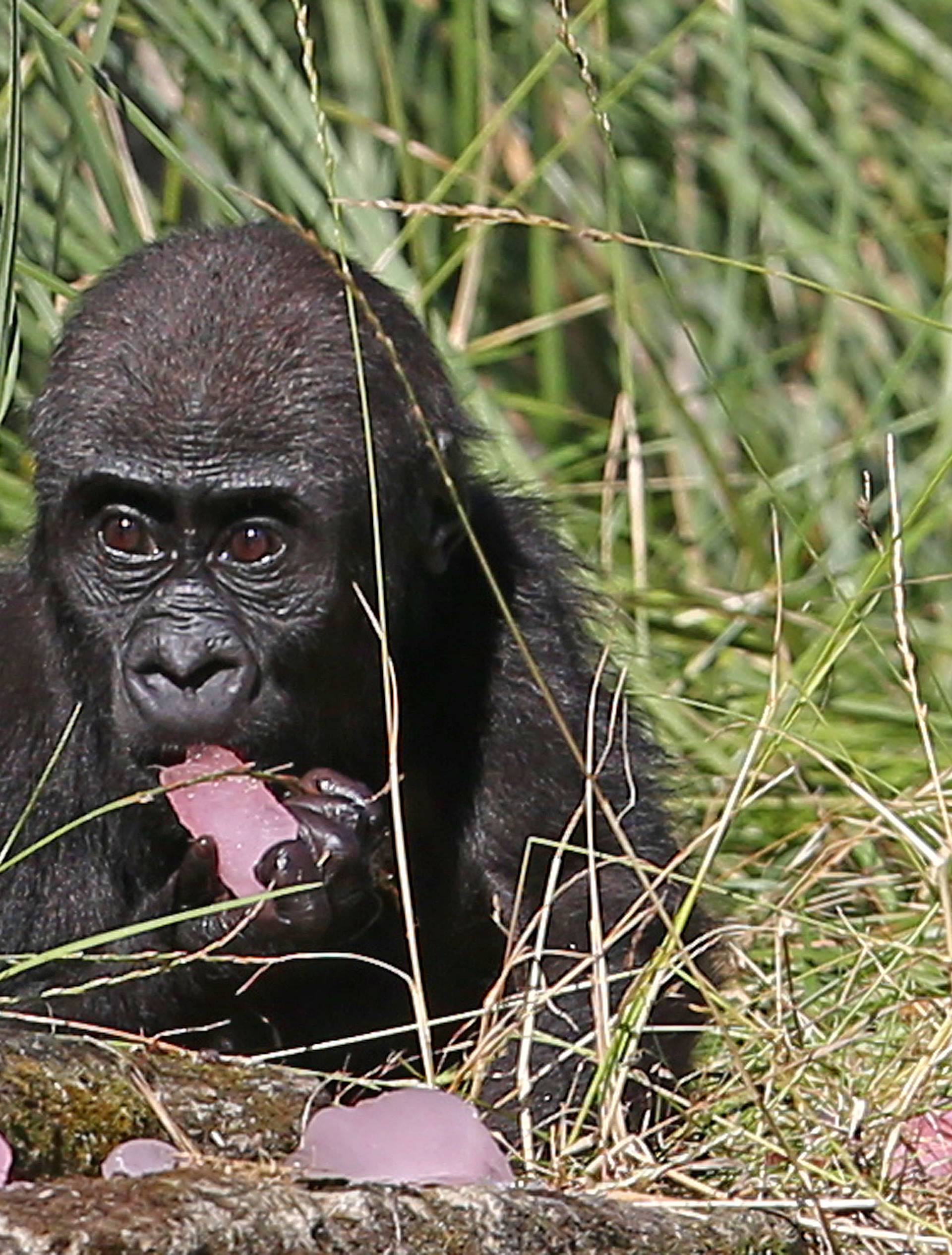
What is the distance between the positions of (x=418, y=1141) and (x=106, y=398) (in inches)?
59.8

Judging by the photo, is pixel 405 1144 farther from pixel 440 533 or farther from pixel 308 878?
pixel 440 533

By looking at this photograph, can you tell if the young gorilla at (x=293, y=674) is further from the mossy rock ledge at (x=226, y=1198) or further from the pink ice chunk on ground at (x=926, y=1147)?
the mossy rock ledge at (x=226, y=1198)

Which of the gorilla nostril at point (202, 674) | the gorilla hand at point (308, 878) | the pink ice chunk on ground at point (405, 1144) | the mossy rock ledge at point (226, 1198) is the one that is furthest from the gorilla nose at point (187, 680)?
the pink ice chunk on ground at point (405, 1144)

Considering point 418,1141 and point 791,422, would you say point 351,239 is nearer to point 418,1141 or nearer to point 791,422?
point 791,422

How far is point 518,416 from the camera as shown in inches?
312

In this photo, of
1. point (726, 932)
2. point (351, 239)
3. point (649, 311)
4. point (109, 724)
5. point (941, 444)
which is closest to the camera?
point (726, 932)

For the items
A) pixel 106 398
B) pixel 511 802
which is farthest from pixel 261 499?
pixel 511 802

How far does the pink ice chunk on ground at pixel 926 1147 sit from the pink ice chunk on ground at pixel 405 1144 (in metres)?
0.56

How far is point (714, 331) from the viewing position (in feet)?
25.0

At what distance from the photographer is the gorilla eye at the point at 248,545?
4043 millimetres

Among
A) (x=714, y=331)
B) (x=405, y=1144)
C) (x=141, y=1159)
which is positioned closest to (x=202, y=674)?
Answer: (x=405, y=1144)

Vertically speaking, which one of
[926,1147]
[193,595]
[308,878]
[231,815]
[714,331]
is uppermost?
[714,331]

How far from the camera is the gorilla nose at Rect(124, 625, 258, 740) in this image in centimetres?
382

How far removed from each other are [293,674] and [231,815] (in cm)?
32
